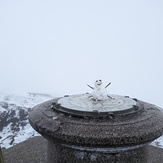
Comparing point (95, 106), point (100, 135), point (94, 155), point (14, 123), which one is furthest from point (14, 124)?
point (100, 135)

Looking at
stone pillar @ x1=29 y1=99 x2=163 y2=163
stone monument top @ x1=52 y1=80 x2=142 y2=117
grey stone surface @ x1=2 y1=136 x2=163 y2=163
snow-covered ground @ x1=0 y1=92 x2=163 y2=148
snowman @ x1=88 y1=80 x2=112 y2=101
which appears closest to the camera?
stone pillar @ x1=29 y1=99 x2=163 y2=163

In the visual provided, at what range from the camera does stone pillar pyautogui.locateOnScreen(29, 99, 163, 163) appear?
2.67 m

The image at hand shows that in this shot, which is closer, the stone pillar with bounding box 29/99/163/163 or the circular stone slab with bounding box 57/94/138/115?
the stone pillar with bounding box 29/99/163/163

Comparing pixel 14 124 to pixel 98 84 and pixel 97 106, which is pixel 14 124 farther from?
pixel 97 106

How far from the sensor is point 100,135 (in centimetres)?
265

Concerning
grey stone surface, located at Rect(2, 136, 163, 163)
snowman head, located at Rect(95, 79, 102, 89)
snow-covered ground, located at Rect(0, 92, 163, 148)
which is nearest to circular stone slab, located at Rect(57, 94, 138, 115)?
snowman head, located at Rect(95, 79, 102, 89)

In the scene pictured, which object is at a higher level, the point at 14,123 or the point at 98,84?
the point at 98,84

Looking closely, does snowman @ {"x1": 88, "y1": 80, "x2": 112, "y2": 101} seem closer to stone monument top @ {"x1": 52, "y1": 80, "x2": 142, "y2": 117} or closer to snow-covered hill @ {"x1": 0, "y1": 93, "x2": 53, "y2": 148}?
stone monument top @ {"x1": 52, "y1": 80, "x2": 142, "y2": 117}

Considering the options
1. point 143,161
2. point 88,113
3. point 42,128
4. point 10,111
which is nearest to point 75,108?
point 88,113

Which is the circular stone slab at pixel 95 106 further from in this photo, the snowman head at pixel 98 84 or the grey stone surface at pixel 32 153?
the grey stone surface at pixel 32 153

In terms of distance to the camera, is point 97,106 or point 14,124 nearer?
point 97,106

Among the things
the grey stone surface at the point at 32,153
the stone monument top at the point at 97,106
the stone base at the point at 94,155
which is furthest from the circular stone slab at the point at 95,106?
the grey stone surface at the point at 32,153

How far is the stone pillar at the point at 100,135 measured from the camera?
267 cm

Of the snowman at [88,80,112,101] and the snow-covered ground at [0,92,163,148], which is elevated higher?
the snowman at [88,80,112,101]
